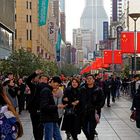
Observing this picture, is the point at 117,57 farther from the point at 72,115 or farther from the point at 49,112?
the point at 49,112

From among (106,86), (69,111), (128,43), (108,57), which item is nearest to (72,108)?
(69,111)

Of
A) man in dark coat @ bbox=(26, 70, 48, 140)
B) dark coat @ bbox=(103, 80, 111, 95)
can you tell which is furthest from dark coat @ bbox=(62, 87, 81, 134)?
dark coat @ bbox=(103, 80, 111, 95)

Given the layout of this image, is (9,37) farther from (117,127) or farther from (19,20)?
(117,127)

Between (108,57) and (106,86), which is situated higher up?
(108,57)

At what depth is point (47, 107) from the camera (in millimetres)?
8992

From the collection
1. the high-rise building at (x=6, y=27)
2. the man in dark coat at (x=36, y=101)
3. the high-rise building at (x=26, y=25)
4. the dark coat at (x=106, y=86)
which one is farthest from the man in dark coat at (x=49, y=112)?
the high-rise building at (x=26, y=25)

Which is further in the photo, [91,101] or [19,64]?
[19,64]

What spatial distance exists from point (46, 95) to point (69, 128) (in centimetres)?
256

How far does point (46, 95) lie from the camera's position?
8992mm

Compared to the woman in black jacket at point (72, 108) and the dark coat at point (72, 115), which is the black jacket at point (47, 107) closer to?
the woman in black jacket at point (72, 108)

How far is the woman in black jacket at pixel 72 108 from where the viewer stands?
34.8 ft

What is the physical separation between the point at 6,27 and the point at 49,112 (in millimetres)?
50943

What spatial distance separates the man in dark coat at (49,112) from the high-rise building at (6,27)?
45729 millimetres

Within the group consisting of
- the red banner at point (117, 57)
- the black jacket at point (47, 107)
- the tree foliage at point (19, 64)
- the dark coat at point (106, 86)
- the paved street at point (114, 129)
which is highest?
the red banner at point (117, 57)
